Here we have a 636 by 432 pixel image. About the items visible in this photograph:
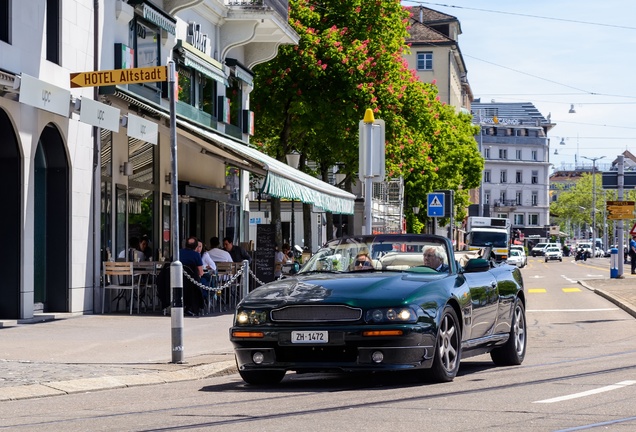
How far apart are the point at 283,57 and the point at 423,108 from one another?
9.74 meters

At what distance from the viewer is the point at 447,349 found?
11.6m

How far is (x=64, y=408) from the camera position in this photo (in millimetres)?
9977

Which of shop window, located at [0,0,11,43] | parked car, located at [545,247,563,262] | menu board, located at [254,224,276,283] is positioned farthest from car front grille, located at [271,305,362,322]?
parked car, located at [545,247,563,262]

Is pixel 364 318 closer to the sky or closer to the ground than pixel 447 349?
closer to the sky

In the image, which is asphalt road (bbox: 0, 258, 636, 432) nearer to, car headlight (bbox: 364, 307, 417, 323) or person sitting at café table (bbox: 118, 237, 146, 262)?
car headlight (bbox: 364, 307, 417, 323)

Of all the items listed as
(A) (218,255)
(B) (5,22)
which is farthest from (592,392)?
(A) (218,255)

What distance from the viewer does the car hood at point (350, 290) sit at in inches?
432

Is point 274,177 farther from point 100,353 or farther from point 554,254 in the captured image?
point 554,254

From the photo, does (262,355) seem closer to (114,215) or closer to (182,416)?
(182,416)

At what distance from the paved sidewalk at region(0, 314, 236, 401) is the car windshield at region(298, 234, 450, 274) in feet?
5.77

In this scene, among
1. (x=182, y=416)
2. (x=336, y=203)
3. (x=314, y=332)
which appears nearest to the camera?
(x=182, y=416)

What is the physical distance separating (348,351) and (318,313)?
413 mm

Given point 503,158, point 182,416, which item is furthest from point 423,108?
point 503,158

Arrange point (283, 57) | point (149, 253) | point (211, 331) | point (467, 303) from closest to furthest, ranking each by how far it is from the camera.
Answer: point (467, 303) → point (211, 331) → point (149, 253) → point (283, 57)
